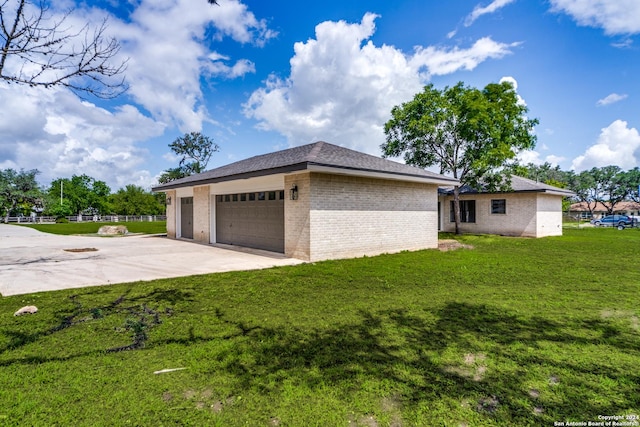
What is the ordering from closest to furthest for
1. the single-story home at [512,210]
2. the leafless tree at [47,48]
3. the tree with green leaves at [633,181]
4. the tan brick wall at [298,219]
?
1. the leafless tree at [47,48]
2. the tan brick wall at [298,219]
3. the single-story home at [512,210]
4. the tree with green leaves at [633,181]

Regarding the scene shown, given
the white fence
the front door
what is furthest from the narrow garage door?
the white fence

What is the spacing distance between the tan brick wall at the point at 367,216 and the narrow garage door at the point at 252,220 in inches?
73.7

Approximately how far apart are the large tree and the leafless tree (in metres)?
15.6

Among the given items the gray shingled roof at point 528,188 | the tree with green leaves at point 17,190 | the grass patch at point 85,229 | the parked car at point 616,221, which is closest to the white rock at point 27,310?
the grass patch at point 85,229

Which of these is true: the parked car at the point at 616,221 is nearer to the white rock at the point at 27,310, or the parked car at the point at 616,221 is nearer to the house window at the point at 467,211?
the house window at the point at 467,211

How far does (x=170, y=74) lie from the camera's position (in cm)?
1413

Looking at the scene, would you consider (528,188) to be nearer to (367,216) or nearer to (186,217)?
(367,216)

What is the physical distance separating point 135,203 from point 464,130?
57.7m

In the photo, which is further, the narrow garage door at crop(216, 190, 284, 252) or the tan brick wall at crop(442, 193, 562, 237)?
the tan brick wall at crop(442, 193, 562, 237)

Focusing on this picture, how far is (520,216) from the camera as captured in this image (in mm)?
18906

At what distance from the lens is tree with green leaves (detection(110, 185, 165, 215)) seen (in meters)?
56.3

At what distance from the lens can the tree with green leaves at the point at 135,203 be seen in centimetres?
5628

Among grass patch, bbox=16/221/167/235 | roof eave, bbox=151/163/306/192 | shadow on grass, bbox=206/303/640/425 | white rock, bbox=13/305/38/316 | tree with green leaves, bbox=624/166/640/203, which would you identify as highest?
tree with green leaves, bbox=624/166/640/203

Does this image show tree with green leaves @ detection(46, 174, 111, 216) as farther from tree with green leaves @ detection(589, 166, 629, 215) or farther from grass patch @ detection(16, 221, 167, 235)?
tree with green leaves @ detection(589, 166, 629, 215)
